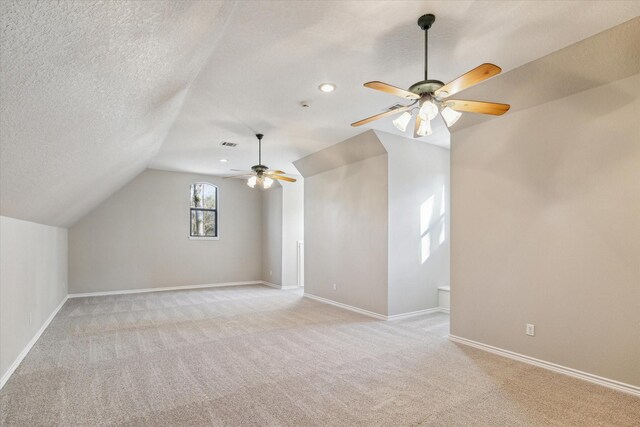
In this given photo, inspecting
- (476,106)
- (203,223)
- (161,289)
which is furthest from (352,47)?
(161,289)

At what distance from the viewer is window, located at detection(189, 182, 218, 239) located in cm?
884

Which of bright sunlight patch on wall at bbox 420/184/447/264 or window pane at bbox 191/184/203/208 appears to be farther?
window pane at bbox 191/184/203/208

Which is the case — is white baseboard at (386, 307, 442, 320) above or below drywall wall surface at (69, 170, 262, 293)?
below

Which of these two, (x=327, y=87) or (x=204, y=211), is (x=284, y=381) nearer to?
(x=327, y=87)

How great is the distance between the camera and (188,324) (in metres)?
5.17

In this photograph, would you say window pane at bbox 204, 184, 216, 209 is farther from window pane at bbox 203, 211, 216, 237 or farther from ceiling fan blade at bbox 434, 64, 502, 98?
ceiling fan blade at bbox 434, 64, 502, 98

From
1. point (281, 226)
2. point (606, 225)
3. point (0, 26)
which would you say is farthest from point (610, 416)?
point (281, 226)

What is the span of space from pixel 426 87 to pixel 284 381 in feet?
9.09

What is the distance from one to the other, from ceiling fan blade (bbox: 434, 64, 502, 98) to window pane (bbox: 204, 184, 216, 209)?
7.53 m

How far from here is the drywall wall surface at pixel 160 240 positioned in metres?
7.54

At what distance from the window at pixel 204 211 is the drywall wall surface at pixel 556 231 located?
6502 millimetres

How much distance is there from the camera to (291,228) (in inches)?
352

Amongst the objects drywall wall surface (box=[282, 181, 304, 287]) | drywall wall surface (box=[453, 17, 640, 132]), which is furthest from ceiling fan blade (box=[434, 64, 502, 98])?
drywall wall surface (box=[282, 181, 304, 287])

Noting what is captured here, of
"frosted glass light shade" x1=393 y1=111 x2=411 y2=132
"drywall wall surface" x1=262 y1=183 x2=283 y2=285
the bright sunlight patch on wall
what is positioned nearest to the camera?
"frosted glass light shade" x1=393 y1=111 x2=411 y2=132
